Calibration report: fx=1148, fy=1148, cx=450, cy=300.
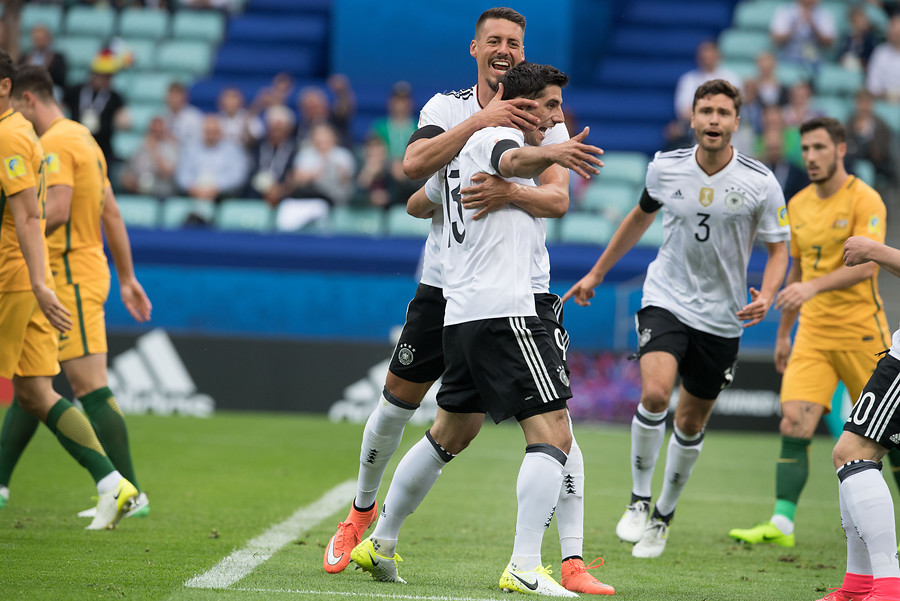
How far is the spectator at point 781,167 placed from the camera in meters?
14.0

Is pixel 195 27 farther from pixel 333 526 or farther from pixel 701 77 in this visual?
pixel 333 526

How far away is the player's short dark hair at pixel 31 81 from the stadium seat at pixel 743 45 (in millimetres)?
13817

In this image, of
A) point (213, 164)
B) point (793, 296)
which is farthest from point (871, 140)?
point (793, 296)

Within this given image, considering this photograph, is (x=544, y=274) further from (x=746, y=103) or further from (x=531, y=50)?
(x=531, y=50)

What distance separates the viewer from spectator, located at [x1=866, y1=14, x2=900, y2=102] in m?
17.0

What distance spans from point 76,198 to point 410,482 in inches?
117

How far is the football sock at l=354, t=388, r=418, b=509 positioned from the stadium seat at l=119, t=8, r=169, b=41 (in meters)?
16.6

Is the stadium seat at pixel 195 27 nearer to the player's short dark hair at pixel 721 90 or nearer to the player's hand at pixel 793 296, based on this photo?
the player's short dark hair at pixel 721 90

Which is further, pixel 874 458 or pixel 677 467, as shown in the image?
pixel 677 467

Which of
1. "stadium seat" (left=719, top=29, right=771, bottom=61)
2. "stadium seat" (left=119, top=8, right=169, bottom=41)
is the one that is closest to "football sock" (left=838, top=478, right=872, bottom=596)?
"stadium seat" (left=719, top=29, right=771, bottom=61)

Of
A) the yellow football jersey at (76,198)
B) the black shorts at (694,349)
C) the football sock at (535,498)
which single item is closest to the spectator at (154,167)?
the yellow football jersey at (76,198)

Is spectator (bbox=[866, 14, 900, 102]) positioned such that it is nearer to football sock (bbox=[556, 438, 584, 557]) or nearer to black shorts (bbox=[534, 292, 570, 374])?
black shorts (bbox=[534, 292, 570, 374])

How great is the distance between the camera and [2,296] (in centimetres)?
608

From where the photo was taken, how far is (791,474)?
6.97 meters
